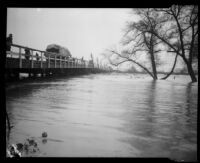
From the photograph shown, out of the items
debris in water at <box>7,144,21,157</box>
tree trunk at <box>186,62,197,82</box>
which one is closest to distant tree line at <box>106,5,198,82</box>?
tree trunk at <box>186,62,197,82</box>

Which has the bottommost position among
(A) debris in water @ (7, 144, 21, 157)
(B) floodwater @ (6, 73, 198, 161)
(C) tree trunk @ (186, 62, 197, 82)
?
(A) debris in water @ (7, 144, 21, 157)

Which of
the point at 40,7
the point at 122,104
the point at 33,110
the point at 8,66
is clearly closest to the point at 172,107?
the point at 122,104

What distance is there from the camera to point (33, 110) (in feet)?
10.8

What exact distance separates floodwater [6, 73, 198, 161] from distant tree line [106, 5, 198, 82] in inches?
19.9

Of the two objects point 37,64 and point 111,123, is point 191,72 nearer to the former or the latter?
point 111,123

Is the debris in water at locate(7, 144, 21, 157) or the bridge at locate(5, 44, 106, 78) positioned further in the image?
the bridge at locate(5, 44, 106, 78)

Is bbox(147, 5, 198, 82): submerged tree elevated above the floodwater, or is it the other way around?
bbox(147, 5, 198, 82): submerged tree

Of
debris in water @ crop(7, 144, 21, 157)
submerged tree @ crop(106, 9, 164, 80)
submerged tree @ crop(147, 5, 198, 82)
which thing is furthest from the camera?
submerged tree @ crop(106, 9, 164, 80)

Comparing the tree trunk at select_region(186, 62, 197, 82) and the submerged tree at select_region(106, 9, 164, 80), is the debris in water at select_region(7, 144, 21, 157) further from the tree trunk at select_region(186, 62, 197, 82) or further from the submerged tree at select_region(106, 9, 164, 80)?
the tree trunk at select_region(186, 62, 197, 82)

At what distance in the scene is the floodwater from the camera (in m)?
2.27

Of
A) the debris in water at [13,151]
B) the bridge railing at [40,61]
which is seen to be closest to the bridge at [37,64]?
the bridge railing at [40,61]

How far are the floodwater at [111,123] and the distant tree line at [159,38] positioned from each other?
1.66 ft

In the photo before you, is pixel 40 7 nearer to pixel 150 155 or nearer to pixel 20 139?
pixel 20 139
